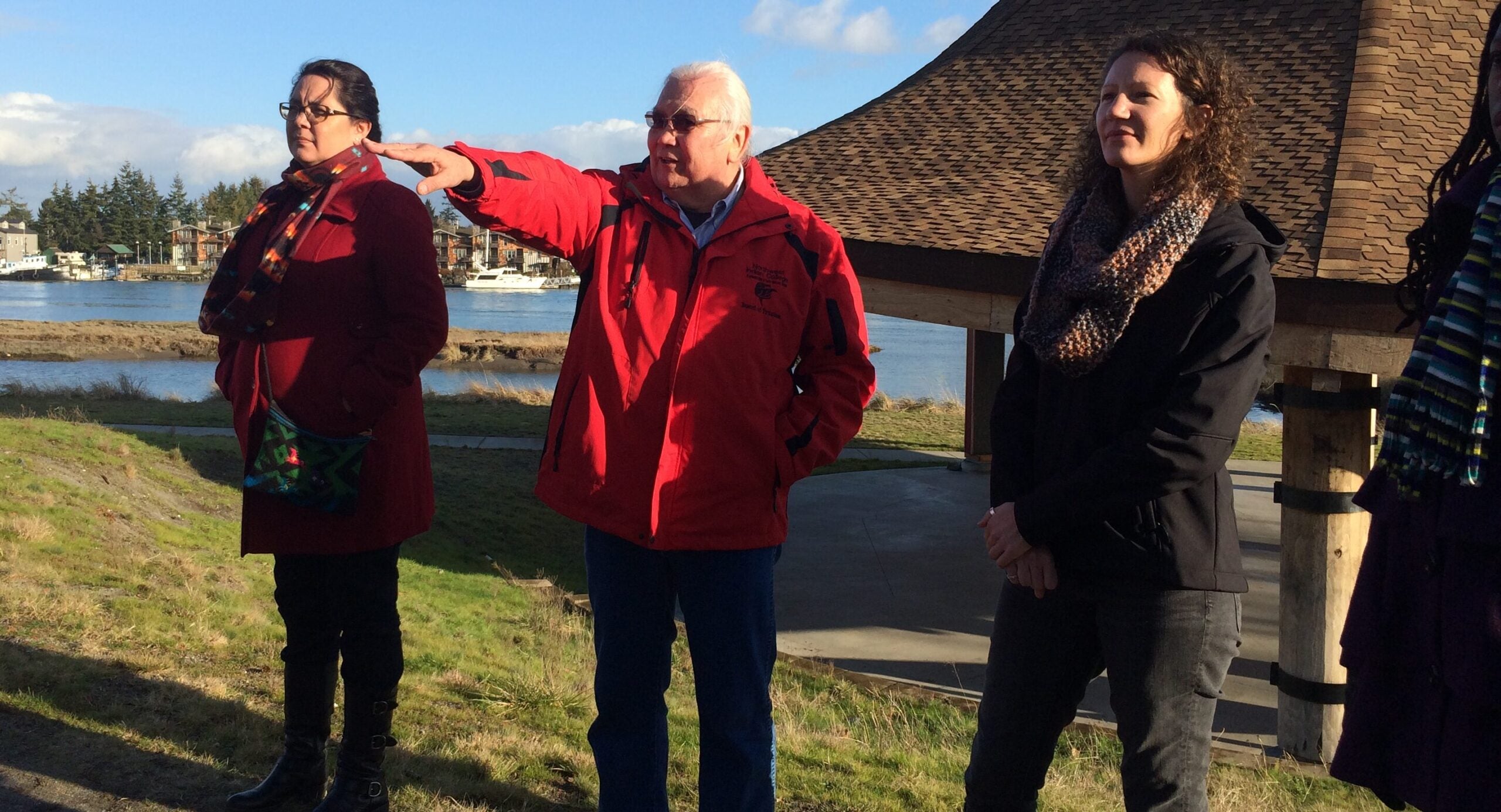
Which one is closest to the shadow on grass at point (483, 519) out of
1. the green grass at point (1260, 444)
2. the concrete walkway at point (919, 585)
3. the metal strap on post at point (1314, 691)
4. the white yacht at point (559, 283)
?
the concrete walkway at point (919, 585)

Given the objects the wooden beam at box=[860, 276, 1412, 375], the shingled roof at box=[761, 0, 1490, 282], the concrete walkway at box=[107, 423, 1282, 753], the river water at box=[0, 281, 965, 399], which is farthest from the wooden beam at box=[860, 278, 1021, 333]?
the river water at box=[0, 281, 965, 399]

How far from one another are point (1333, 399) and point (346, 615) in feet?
13.5

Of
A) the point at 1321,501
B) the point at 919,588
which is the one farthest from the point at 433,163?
the point at 919,588

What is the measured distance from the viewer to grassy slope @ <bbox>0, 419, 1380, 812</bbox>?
3.49 m

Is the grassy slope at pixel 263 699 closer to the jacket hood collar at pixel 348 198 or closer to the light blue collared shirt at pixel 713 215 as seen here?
the jacket hood collar at pixel 348 198

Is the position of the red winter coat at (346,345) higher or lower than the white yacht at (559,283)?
lower

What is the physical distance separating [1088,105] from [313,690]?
6061mm

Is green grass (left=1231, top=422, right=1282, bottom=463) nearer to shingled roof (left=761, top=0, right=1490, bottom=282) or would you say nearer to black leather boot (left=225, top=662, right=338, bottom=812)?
shingled roof (left=761, top=0, right=1490, bottom=282)

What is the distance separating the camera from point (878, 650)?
717cm

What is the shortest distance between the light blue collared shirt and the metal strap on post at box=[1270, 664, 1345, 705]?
405cm

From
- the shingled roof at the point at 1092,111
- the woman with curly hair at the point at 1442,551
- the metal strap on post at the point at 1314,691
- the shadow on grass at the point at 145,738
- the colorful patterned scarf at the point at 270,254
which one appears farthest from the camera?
the shingled roof at the point at 1092,111

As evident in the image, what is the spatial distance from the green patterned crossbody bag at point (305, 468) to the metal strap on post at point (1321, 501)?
3.90 meters

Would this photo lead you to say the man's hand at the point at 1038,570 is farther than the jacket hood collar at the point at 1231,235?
Yes

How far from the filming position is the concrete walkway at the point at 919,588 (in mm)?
6715
